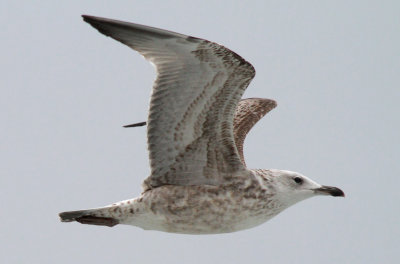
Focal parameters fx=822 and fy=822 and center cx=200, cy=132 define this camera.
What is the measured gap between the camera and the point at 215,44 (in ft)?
36.2

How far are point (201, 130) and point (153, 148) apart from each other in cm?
79

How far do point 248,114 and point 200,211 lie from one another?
3.80 metres

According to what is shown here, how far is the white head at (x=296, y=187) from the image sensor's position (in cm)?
1260

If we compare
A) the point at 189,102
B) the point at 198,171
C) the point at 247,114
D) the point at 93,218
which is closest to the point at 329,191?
the point at 198,171

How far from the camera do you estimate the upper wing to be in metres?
14.8

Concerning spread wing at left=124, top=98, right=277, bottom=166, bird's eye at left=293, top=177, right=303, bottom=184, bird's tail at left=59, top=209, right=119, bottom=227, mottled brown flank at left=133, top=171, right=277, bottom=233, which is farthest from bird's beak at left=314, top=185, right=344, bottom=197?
bird's tail at left=59, top=209, right=119, bottom=227

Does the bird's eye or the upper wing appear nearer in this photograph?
the bird's eye

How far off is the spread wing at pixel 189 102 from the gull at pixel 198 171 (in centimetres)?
1

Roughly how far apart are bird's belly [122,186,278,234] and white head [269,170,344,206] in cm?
40

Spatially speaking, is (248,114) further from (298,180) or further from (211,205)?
(211,205)

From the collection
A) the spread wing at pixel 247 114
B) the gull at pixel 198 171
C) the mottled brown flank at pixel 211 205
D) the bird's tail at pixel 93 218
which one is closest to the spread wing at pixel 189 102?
the gull at pixel 198 171

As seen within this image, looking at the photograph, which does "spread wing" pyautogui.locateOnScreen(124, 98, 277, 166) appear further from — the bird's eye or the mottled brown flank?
the mottled brown flank

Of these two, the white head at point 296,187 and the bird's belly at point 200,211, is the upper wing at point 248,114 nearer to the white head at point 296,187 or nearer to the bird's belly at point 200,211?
the white head at point 296,187

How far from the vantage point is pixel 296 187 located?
12.8 meters
